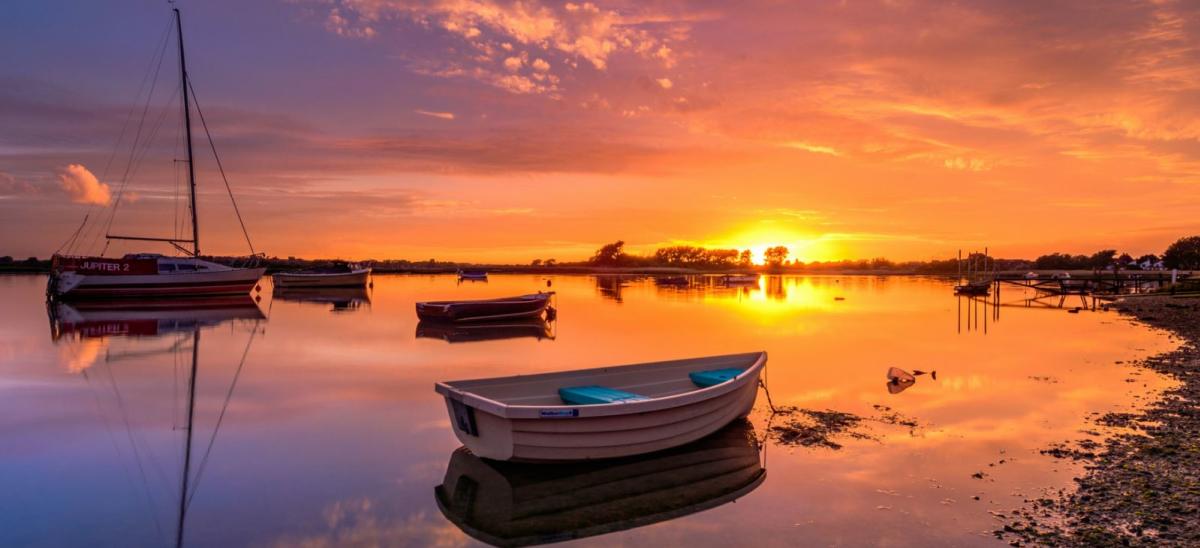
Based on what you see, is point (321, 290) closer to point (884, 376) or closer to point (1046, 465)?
point (884, 376)

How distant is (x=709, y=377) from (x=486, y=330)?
71.1 ft

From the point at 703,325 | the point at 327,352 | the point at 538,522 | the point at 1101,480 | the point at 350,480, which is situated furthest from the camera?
the point at 703,325

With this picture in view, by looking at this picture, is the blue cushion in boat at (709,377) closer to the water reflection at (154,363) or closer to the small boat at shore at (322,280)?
the water reflection at (154,363)

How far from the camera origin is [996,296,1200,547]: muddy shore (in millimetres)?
8289

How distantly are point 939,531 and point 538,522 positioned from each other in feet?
16.6

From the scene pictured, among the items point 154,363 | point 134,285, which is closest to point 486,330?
point 154,363

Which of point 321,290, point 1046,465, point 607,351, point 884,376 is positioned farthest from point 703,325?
point 321,290

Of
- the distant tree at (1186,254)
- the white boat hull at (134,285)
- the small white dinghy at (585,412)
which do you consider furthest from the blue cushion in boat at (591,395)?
the distant tree at (1186,254)

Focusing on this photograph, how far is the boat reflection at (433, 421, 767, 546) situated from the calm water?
0.18 feet

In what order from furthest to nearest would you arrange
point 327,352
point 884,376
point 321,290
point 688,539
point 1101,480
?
point 321,290 < point 327,352 < point 884,376 < point 1101,480 < point 688,539

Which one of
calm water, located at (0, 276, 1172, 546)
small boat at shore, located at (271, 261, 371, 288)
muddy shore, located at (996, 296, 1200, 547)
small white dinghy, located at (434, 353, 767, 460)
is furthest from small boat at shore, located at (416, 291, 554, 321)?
small boat at shore, located at (271, 261, 371, 288)

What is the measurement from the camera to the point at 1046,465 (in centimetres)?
1142

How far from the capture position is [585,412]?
1085 centimetres

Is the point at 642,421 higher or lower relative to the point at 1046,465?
higher
